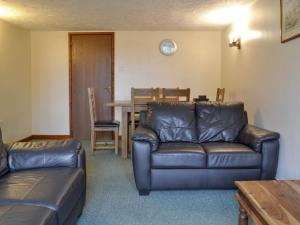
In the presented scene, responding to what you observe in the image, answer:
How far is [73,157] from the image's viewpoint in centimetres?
225

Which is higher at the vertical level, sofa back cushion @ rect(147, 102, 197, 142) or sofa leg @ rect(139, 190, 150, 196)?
sofa back cushion @ rect(147, 102, 197, 142)

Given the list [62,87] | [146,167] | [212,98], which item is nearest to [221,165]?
[146,167]

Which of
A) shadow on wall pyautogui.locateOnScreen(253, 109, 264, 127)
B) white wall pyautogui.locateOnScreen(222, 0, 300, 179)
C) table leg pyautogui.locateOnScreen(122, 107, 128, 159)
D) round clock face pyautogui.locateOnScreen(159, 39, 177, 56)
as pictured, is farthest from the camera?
round clock face pyautogui.locateOnScreen(159, 39, 177, 56)

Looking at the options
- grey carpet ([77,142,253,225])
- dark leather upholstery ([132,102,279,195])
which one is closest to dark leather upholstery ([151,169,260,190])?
dark leather upholstery ([132,102,279,195])

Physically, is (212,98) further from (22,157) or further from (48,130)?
(22,157)

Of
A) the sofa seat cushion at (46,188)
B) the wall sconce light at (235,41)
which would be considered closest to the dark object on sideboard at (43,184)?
the sofa seat cushion at (46,188)

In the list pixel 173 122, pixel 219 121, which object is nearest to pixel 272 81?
pixel 219 121

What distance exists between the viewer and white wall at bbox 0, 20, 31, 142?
4.66 meters

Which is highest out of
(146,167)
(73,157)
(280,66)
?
(280,66)

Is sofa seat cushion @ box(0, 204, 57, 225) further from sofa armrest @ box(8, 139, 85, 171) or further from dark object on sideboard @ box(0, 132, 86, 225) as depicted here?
sofa armrest @ box(8, 139, 85, 171)

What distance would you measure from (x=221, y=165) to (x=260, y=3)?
2.18 metres

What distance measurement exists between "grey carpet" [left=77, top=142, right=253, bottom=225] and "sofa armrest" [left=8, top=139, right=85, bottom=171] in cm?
49

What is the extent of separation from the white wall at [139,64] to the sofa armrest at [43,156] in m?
3.44

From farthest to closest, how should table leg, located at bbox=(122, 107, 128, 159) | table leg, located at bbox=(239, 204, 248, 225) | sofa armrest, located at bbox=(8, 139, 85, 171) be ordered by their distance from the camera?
table leg, located at bbox=(122, 107, 128, 159)
sofa armrest, located at bbox=(8, 139, 85, 171)
table leg, located at bbox=(239, 204, 248, 225)
